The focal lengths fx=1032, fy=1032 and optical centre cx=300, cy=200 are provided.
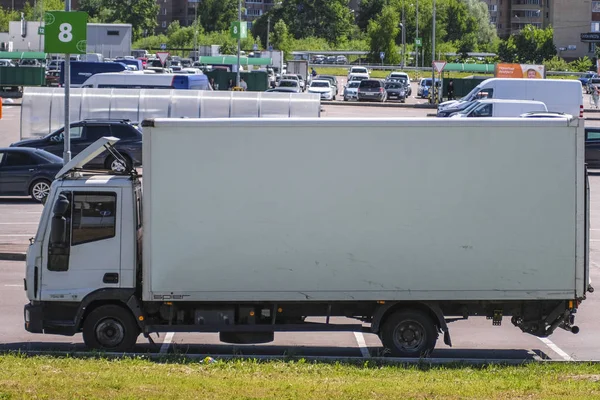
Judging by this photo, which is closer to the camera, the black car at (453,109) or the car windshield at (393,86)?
the black car at (453,109)

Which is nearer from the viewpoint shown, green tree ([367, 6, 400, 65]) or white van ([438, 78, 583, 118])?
white van ([438, 78, 583, 118])

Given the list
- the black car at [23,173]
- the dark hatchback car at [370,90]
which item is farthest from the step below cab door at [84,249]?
the dark hatchback car at [370,90]

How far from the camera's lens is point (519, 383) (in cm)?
→ 973

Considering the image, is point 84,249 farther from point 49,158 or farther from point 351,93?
point 351,93

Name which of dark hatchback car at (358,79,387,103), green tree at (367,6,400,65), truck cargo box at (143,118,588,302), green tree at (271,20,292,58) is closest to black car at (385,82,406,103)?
dark hatchback car at (358,79,387,103)

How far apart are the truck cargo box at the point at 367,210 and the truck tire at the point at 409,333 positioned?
33cm

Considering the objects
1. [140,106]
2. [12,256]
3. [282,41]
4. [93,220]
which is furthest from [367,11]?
[93,220]

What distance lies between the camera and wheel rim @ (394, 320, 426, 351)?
38.1ft

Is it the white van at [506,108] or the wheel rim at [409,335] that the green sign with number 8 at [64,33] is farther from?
the white van at [506,108]

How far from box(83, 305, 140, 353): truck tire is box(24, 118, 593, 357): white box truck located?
0.75 feet

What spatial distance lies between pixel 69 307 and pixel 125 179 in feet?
5.12

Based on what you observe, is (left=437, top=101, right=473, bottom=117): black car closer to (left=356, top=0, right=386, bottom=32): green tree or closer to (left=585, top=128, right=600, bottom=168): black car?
(left=585, top=128, right=600, bottom=168): black car

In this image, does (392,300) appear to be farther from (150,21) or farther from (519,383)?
(150,21)

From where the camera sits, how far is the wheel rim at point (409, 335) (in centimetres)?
1162
